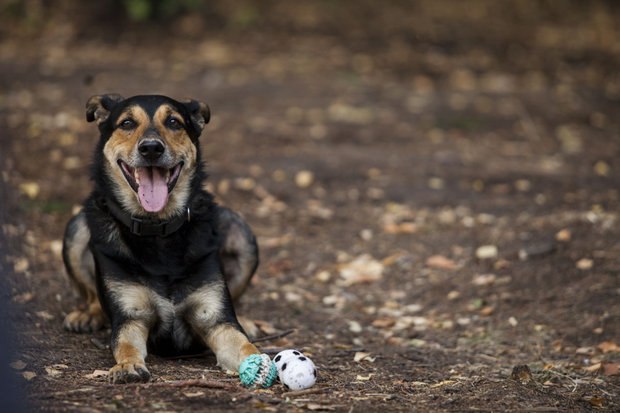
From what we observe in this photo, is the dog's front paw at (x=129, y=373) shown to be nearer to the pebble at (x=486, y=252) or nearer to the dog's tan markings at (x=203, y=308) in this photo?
the dog's tan markings at (x=203, y=308)

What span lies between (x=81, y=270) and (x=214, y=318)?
4.24ft

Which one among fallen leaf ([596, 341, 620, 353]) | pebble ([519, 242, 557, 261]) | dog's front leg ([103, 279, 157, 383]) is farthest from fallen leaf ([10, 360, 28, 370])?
pebble ([519, 242, 557, 261])

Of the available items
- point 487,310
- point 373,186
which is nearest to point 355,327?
point 487,310

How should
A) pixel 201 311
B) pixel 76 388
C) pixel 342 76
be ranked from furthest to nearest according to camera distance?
pixel 342 76 < pixel 201 311 < pixel 76 388

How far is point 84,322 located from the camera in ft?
17.4

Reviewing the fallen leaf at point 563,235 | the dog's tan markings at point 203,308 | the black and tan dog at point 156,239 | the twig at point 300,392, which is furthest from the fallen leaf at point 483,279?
the twig at point 300,392

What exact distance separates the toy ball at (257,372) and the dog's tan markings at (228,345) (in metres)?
0.17

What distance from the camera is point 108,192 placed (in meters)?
4.89

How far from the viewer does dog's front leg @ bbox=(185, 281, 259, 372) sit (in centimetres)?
466

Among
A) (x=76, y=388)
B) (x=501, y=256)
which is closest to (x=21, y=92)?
(x=501, y=256)

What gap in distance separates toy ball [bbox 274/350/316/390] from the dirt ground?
0.28 feet

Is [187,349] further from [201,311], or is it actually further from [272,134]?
[272,134]

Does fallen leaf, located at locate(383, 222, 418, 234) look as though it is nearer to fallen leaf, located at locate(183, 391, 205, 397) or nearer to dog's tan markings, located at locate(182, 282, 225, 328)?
dog's tan markings, located at locate(182, 282, 225, 328)

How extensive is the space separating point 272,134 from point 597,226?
17.3 feet
